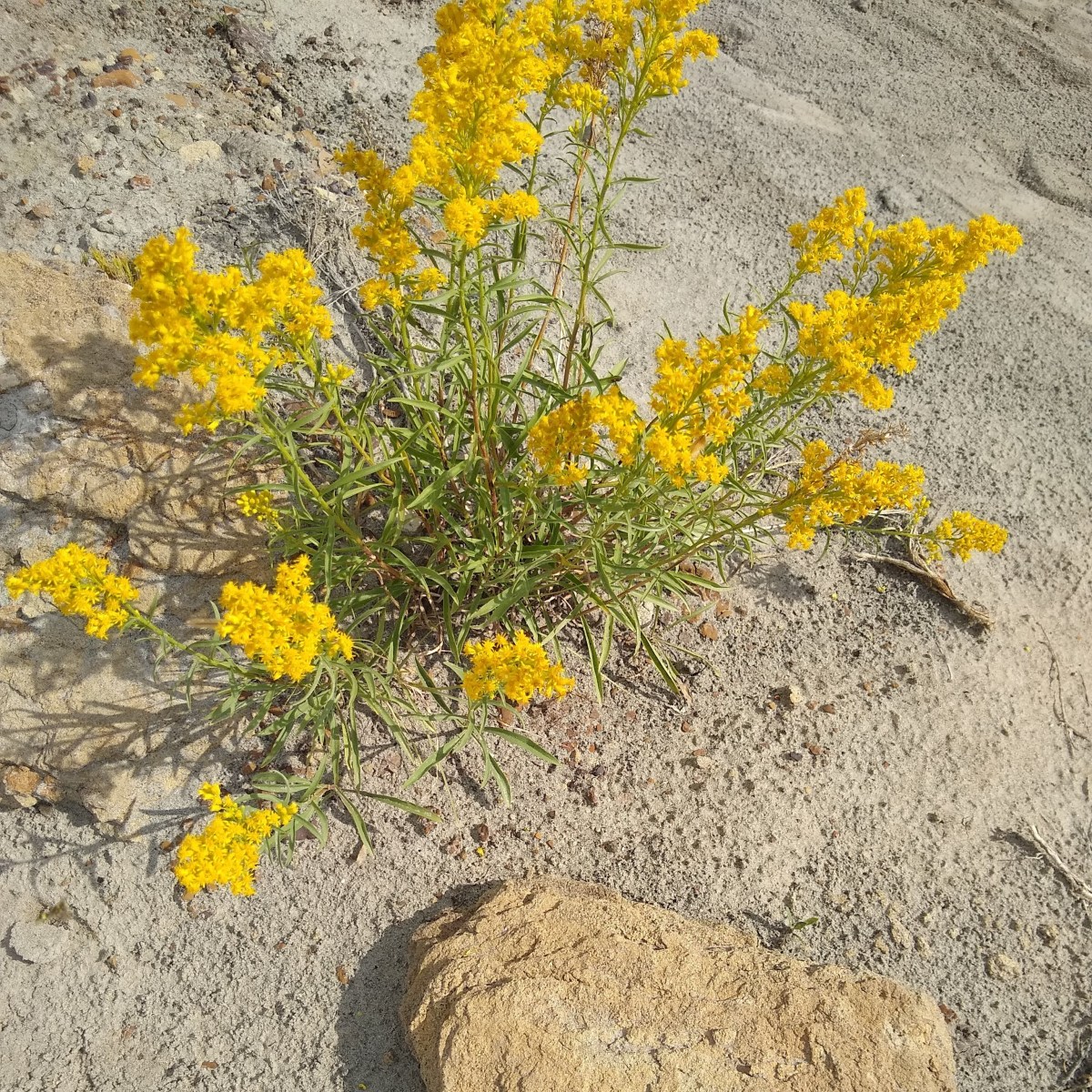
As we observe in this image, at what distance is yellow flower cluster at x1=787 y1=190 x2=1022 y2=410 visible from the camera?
2.39 m

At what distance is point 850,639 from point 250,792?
2.82 m

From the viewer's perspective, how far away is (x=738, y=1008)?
102 inches

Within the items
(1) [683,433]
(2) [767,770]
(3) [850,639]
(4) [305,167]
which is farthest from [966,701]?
(4) [305,167]

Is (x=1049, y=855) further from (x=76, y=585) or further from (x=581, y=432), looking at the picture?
(x=76, y=585)

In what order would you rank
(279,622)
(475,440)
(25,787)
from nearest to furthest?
(279,622) → (475,440) → (25,787)

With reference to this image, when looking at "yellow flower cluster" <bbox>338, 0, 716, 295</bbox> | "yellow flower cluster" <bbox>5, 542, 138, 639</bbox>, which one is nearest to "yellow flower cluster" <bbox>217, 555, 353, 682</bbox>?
"yellow flower cluster" <bbox>5, 542, 138, 639</bbox>

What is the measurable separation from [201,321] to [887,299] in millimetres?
1948

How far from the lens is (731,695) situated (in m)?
3.76

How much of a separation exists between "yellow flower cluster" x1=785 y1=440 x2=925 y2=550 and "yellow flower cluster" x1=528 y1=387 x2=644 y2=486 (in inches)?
22.1

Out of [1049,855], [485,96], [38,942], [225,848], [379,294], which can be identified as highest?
[485,96]

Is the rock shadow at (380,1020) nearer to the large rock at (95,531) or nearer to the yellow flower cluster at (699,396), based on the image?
the large rock at (95,531)

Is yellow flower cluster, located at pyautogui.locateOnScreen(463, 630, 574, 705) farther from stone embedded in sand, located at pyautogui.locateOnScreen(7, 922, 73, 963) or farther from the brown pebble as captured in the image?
the brown pebble

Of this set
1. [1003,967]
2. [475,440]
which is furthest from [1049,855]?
[475,440]

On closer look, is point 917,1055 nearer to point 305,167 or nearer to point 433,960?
point 433,960
